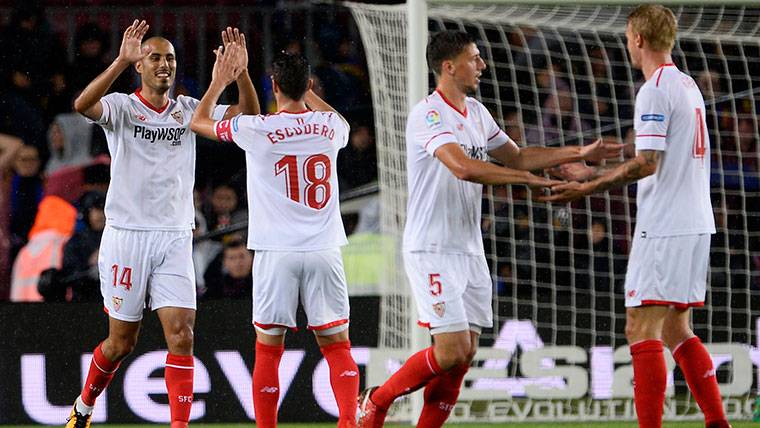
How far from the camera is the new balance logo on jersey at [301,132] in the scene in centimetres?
600

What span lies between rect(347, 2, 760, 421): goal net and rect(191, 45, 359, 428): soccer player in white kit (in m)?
1.62

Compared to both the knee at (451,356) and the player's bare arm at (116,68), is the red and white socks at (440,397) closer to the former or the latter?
the knee at (451,356)

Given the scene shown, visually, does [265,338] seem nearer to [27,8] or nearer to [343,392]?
[343,392]

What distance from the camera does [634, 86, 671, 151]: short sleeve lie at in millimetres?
5555

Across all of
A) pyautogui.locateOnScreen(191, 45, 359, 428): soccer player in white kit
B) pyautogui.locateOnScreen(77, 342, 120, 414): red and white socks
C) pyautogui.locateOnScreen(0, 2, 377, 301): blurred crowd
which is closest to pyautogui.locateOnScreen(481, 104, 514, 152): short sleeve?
pyautogui.locateOnScreen(191, 45, 359, 428): soccer player in white kit

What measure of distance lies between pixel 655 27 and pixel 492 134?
2.96ft

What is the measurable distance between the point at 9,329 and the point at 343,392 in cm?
288

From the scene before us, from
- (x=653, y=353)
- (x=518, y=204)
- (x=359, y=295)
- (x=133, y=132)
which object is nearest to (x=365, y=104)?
(x=518, y=204)

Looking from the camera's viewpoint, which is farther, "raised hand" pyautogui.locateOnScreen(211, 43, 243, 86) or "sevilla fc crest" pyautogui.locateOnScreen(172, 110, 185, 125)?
"sevilla fc crest" pyautogui.locateOnScreen(172, 110, 185, 125)

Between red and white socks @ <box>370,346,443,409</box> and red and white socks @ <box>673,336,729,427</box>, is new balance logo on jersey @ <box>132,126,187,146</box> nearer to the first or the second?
red and white socks @ <box>370,346,443,409</box>

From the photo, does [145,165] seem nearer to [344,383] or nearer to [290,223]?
[290,223]

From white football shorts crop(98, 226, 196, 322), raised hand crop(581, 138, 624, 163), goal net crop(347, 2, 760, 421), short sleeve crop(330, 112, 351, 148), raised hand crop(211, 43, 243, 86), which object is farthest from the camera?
goal net crop(347, 2, 760, 421)

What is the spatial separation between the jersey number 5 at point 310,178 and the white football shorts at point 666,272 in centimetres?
145

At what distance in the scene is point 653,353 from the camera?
5.57 metres
